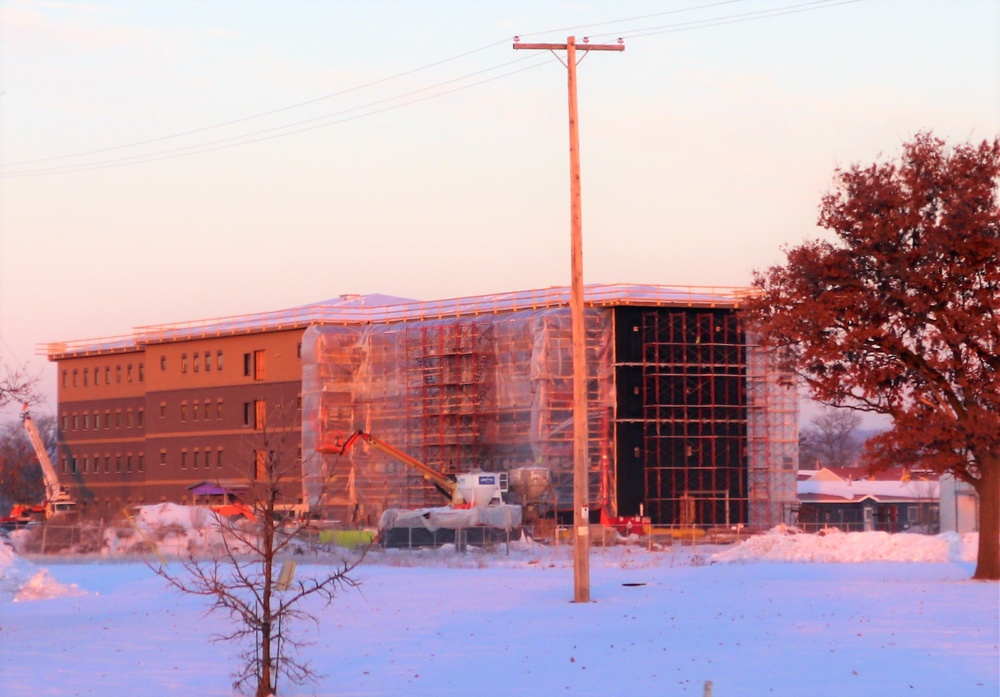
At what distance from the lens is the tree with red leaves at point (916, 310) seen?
37.0m

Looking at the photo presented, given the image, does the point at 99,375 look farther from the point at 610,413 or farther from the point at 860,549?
the point at 860,549

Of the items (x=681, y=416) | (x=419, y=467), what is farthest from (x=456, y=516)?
(x=681, y=416)

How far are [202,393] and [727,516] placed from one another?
38.7 meters

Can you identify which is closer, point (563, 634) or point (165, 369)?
point (563, 634)

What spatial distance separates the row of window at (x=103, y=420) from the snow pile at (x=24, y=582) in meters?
68.1

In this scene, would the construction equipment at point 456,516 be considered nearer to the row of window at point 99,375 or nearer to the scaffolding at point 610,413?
the scaffolding at point 610,413

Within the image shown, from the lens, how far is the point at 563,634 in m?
27.1

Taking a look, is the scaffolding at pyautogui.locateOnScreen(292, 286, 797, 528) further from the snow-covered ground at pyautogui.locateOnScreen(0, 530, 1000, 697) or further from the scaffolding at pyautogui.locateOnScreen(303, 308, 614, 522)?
the snow-covered ground at pyautogui.locateOnScreen(0, 530, 1000, 697)

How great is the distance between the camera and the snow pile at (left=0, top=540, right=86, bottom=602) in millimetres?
37969

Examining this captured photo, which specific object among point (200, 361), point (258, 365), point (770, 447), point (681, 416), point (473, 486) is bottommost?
point (473, 486)

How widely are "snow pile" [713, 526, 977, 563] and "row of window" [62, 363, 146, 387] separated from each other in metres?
65.1

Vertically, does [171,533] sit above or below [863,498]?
above

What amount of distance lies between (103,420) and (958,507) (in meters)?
65.2

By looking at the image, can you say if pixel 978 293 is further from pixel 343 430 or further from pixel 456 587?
pixel 343 430
